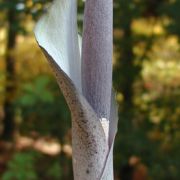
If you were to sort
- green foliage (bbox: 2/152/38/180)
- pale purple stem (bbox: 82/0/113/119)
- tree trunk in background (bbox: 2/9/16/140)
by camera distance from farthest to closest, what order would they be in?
tree trunk in background (bbox: 2/9/16/140) → green foliage (bbox: 2/152/38/180) → pale purple stem (bbox: 82/0/113/119)

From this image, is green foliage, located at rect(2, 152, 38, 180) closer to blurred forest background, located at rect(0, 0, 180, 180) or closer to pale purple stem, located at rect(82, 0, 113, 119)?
blurred forest background, located at rect(0, 0, 180, 180)

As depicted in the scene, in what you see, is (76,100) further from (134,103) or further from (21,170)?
(134,103)

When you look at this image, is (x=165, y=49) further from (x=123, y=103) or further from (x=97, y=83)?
(x=97, y=83)

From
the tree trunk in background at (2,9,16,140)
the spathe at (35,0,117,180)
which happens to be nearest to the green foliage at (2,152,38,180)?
the tree trunk in background at (2,9,16,140)

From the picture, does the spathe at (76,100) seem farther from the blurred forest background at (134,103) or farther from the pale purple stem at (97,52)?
the blurred forest background at (134,103)

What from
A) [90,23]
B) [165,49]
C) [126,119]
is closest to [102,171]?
[90,23]

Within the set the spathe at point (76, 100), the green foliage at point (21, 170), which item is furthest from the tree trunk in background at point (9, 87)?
the spathe at point (76, 100)
